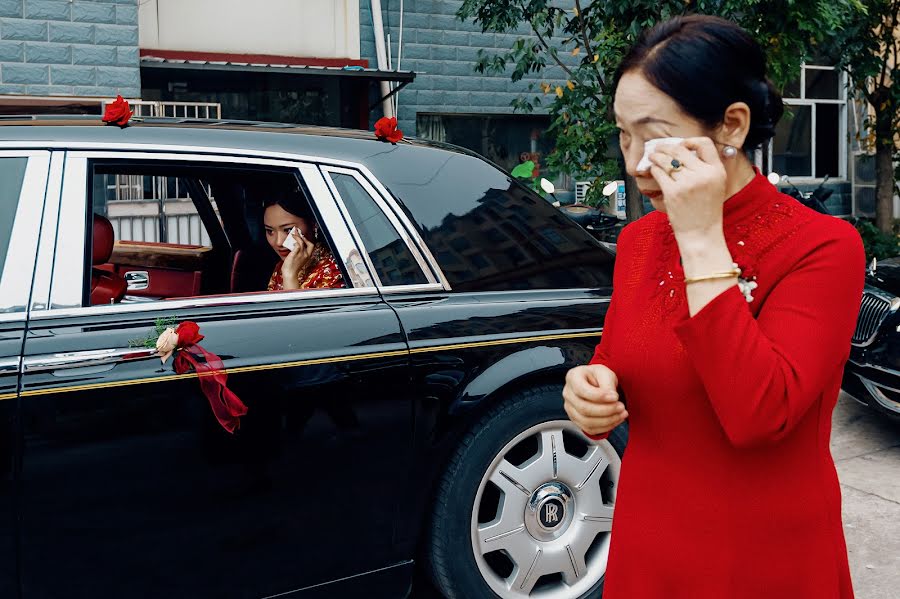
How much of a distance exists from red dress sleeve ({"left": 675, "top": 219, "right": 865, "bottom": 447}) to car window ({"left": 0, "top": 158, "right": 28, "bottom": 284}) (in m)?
1.98

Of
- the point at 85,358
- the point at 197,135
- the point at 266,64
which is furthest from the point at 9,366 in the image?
the point at 266,64

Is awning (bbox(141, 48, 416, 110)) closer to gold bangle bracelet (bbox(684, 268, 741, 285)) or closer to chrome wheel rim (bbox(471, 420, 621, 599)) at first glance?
chrome wheel rim (bbox(471, 420, 621, 599))

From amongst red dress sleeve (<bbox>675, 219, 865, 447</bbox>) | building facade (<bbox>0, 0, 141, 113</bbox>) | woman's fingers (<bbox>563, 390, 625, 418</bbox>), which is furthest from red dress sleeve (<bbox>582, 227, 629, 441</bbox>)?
building facade (<bbox>0, 0, 141, 113</bbox>)

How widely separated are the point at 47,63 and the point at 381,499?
690cm

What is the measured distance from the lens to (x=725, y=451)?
159cm

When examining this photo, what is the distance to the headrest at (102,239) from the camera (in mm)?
3615

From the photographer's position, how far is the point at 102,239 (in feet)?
12.1

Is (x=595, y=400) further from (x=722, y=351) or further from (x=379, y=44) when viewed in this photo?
(x=379, y=44)

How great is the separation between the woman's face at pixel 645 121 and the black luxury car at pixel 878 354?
14.8 ft

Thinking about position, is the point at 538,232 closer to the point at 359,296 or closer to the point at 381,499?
the point at 359,296

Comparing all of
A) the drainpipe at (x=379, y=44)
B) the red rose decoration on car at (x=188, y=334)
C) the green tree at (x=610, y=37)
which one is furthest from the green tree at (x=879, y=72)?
the red rose decoration on car at (x=188, y=334)

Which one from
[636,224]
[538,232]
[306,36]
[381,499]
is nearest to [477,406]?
[381,499]

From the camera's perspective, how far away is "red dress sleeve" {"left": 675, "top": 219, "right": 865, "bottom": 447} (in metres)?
1.41

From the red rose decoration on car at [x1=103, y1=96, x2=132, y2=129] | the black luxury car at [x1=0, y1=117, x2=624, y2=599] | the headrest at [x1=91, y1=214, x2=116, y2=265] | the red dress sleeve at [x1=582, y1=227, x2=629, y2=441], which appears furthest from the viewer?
the headrest at [x1=91, y1=214, x2=116, y2=265]
